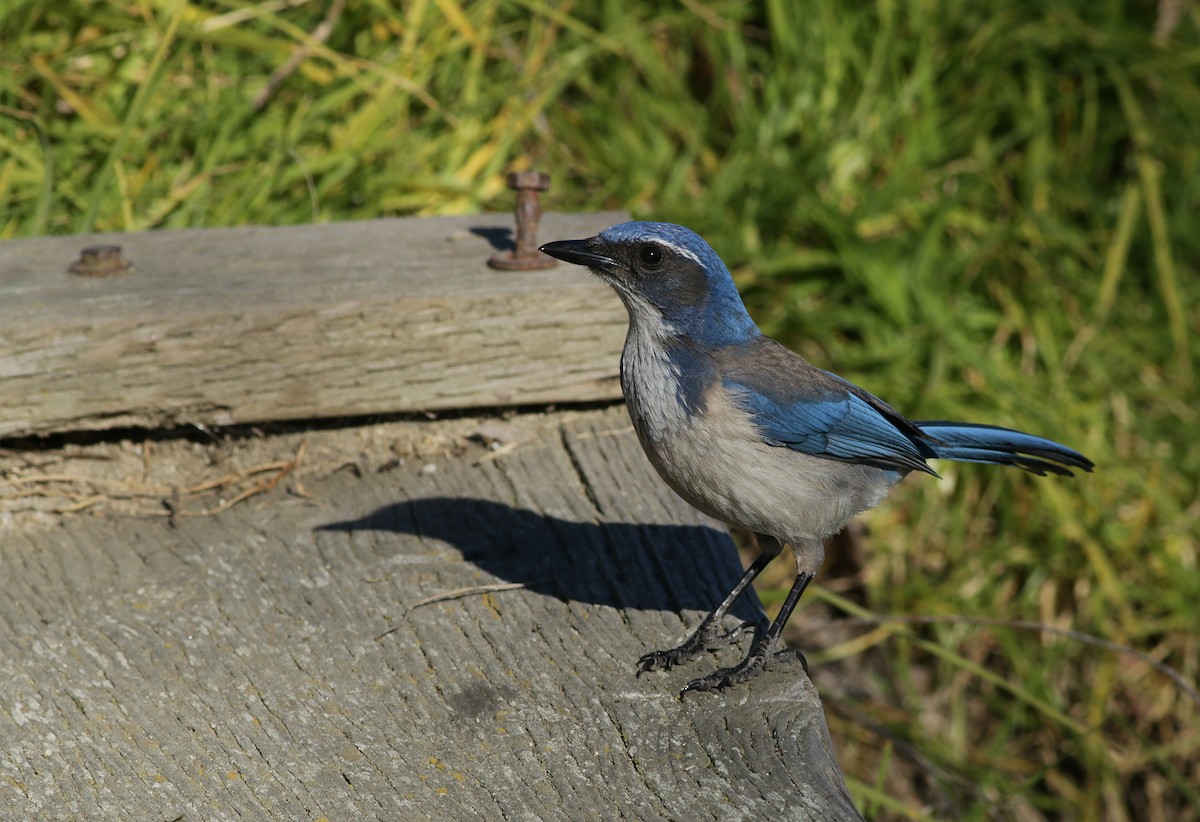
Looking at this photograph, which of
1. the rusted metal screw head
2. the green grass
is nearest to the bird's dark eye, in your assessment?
the rusted metal screw head

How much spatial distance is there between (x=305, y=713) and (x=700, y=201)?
10.7 feet

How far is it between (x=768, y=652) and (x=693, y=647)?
148mm

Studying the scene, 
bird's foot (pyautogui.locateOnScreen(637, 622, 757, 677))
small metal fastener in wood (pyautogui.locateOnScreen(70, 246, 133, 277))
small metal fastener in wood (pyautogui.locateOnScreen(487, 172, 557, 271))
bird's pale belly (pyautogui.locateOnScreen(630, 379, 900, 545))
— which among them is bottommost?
bird's foot (pyautogui.locateOnScreen(637, 622, 757, 677))

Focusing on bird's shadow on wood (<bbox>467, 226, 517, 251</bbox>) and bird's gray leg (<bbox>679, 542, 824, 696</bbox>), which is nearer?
bird's gray leg (<bbox>679, 542, 824, 696</bbox>)

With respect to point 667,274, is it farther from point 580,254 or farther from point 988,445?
point 988,445

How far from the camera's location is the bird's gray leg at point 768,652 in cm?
232

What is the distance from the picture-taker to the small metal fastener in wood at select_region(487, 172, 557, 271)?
3303mm

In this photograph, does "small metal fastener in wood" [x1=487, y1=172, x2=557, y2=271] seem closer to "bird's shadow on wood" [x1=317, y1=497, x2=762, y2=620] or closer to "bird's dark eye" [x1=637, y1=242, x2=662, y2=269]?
"bird's dark eye" [x1=637, y1=242, x2=662, y2=269]

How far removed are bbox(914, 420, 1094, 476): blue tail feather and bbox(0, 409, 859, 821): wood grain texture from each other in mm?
565

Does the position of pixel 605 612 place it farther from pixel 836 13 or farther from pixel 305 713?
pixel 836 13

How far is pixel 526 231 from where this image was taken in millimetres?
3336

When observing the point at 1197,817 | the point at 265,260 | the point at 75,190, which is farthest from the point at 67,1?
the point at 1197,817

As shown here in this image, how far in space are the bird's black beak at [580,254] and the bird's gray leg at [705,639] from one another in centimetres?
78

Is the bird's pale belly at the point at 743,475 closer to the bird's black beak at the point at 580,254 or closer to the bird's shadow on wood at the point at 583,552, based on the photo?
the bird's shadow on wood at the point at 583,552
